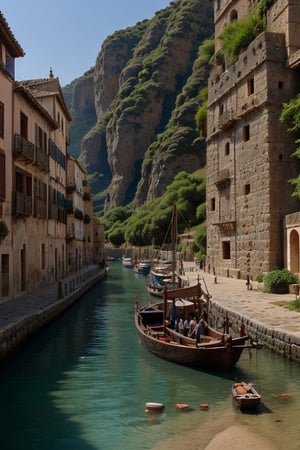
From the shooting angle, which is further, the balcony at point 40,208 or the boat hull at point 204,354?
the balcony at point 40,208

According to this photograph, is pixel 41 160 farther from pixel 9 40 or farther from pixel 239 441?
pixel 239 441

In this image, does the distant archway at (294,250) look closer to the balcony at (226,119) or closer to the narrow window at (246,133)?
the narrow window at (246,133)

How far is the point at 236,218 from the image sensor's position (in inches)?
1499

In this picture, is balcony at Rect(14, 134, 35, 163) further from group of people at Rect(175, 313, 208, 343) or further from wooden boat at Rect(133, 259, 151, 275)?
wooden boat at Rect(133, 259, 151, 275)

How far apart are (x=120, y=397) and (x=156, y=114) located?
129802 mm

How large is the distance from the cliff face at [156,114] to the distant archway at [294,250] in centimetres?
7804

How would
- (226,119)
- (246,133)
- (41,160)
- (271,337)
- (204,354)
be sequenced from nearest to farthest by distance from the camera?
(204,354) → (271,337) → (41,160) → (246,133) → (226,119)

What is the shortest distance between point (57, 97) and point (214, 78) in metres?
13.8

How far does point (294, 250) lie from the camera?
30812mm

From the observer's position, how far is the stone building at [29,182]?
24.5 m

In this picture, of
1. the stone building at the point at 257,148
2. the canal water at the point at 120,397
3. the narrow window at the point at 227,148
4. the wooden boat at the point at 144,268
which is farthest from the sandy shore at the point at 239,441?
the wooden boat at the point at 144,268

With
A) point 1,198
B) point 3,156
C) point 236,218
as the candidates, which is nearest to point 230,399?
point 1,198

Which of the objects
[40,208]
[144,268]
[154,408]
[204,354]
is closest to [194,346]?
[204,354]

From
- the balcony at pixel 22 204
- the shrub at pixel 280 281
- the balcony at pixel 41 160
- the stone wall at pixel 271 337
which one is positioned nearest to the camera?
the stone wall at pixel 271 337
